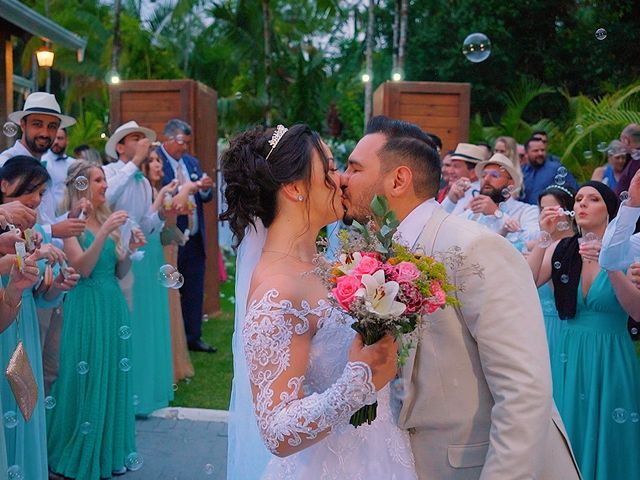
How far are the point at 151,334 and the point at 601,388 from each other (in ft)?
13.2

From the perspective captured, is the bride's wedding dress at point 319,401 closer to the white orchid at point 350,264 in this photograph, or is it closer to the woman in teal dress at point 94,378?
the white orchid at point 350,264

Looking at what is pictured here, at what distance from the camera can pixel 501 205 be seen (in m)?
7.07

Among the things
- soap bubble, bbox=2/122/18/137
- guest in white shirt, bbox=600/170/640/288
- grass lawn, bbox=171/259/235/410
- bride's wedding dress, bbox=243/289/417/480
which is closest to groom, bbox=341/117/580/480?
bride's wedding dress, bbox=243/289/417/480

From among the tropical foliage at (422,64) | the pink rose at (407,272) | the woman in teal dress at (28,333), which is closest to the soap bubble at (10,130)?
the woman in teal dress at (28,333)

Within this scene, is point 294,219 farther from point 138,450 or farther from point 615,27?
point 615,27

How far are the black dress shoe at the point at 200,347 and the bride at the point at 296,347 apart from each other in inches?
241

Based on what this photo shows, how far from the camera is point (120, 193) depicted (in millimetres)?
7004

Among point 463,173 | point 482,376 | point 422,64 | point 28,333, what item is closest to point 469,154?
point 463,173

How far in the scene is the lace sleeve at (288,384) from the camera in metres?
2.24

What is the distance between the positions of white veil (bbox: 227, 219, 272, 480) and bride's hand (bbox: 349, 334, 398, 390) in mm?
884

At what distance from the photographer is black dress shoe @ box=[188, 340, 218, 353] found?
916cm

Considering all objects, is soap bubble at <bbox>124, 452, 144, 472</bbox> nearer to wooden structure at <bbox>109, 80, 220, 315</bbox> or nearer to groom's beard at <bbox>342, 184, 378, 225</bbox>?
groom's beard at <bbox>342, 184, 378, 225</bbox>

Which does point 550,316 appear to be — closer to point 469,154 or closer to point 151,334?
point 469,154

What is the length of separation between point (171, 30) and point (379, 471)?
37025mm
